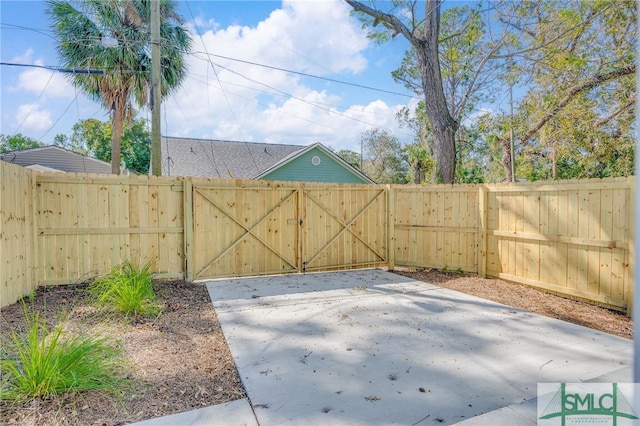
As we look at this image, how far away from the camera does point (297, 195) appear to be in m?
6.51

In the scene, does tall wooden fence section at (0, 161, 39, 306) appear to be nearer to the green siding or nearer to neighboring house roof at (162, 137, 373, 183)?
neighboring house roof at (162, 137, 373, 183)

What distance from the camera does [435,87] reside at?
770cm

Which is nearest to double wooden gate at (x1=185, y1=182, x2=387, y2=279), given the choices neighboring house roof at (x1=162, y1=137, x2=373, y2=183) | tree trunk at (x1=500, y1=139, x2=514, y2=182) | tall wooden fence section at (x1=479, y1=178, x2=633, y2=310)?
tall wooden fence section at (x1=479, y1=178, x2=633, y2=310)

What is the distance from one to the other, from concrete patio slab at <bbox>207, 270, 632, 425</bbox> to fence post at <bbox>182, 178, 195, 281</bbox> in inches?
43.5

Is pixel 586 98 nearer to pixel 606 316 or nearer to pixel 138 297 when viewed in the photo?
pixel 606 316

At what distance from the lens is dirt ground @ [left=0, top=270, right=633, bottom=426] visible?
2088mm

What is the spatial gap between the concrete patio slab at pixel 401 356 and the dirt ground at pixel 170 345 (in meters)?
0.23

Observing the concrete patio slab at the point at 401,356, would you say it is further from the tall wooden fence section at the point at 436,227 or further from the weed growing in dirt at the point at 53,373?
the tall wooden fence section at the point at 436,227

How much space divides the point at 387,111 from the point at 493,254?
17537 mm

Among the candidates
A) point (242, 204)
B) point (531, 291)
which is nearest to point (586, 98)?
point (531, 291)

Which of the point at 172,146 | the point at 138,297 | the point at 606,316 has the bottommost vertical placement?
the point at 606,316

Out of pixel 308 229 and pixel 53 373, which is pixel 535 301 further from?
pixel 53 373

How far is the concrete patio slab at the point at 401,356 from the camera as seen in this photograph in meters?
2.21

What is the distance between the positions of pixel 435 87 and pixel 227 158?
996 cm
